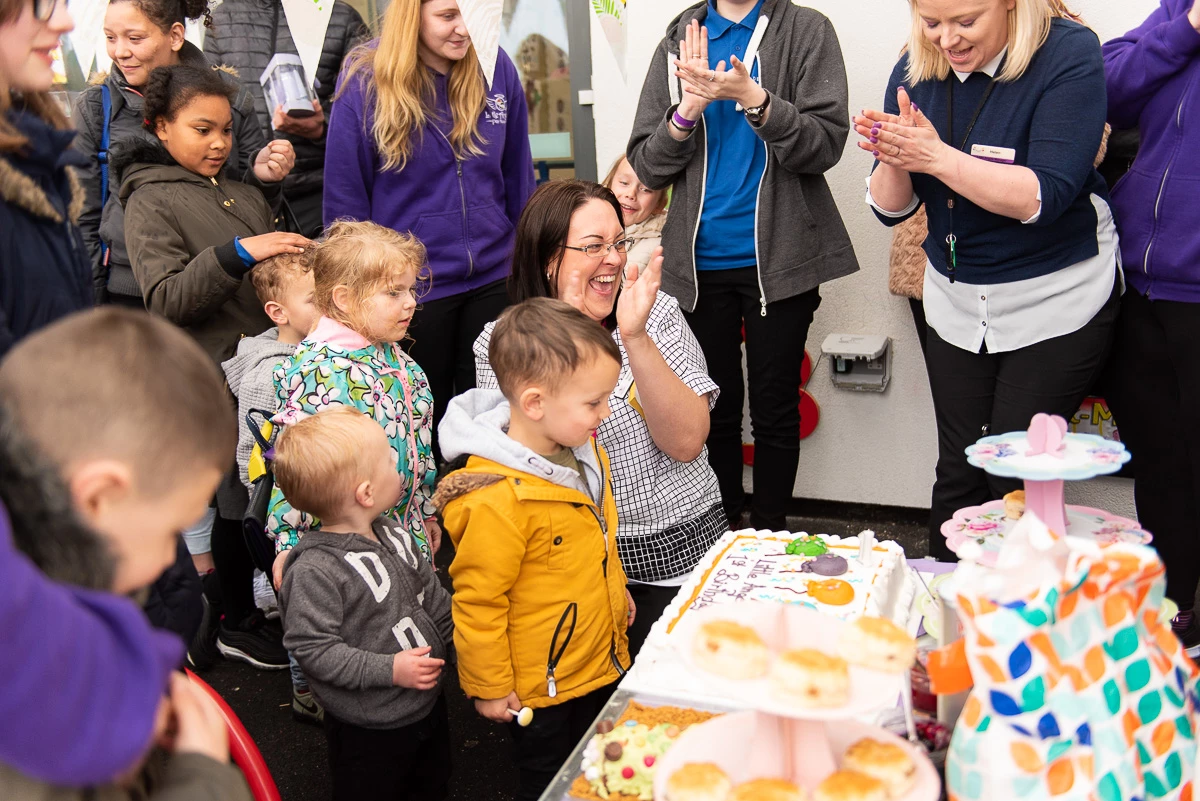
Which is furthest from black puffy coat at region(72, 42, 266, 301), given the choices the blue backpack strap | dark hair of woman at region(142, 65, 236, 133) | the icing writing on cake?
the icing writing on cake

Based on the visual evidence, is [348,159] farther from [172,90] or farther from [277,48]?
[277,48]

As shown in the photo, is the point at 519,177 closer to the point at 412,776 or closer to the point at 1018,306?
the point at 1018,306

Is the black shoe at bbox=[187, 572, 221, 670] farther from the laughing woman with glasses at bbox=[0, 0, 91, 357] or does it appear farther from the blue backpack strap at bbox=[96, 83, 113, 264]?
the laughing woman with glasses at bbox=[0, 0, 91, 357]

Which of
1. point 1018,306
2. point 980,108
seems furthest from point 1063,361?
point 980,108

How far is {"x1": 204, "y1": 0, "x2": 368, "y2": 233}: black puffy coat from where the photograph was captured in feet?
12.2

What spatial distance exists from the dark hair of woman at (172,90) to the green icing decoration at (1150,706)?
283 cm

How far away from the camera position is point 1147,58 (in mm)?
2369

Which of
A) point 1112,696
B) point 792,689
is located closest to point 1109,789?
point 1112,696

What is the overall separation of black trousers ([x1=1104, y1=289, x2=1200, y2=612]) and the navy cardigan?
29cm

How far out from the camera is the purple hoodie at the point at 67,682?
2.35 feet

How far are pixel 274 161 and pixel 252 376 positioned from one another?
2.73 ft

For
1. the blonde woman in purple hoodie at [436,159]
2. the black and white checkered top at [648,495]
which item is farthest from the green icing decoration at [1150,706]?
the blonde woman in purple hoodie at [436,159]

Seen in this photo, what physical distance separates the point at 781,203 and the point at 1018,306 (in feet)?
3.04

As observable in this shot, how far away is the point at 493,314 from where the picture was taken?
10.9 ft
